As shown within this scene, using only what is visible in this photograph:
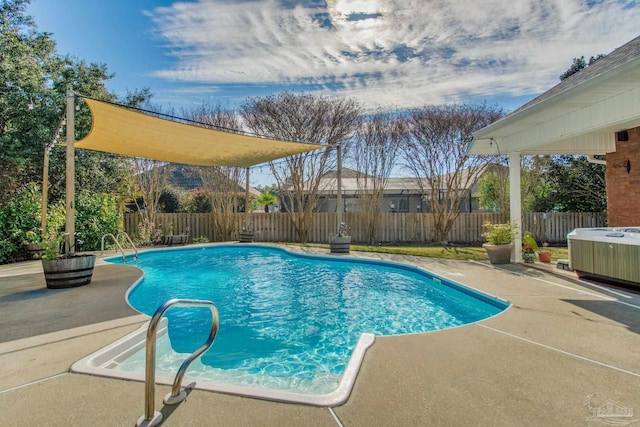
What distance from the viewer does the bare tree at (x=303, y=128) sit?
1348 cm

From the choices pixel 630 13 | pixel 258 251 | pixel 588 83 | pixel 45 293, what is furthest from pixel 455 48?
pixel 45 293

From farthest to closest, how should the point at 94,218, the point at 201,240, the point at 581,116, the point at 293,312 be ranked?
the point at 201,240, the point at 94,218, the point at 581,116, the point at 293,312

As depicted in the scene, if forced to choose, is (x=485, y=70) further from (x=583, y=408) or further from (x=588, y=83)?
(x=583, y=408)

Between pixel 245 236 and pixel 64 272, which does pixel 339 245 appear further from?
pixel 64 272

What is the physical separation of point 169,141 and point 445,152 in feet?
33.4

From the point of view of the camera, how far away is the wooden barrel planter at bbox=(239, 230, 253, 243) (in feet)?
44.9

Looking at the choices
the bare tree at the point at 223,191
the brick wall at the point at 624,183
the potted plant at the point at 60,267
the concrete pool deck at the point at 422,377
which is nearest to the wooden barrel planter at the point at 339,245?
the bare tree at the point at 223,191

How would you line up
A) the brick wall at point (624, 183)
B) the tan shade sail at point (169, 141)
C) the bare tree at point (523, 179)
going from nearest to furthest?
the tan shade sail at point (169, 141) → the brick wall at point (624, 183) → the bare tree at point (523, 179)

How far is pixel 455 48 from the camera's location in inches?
366

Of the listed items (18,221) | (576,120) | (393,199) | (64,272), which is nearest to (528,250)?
(576,120)

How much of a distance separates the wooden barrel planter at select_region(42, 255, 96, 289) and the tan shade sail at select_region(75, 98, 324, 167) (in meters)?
2.71

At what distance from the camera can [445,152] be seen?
1325cm

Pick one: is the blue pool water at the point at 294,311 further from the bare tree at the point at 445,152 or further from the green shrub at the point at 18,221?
the bare tree at the point at 445,152

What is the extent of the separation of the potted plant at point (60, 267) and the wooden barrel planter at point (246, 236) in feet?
25.6
